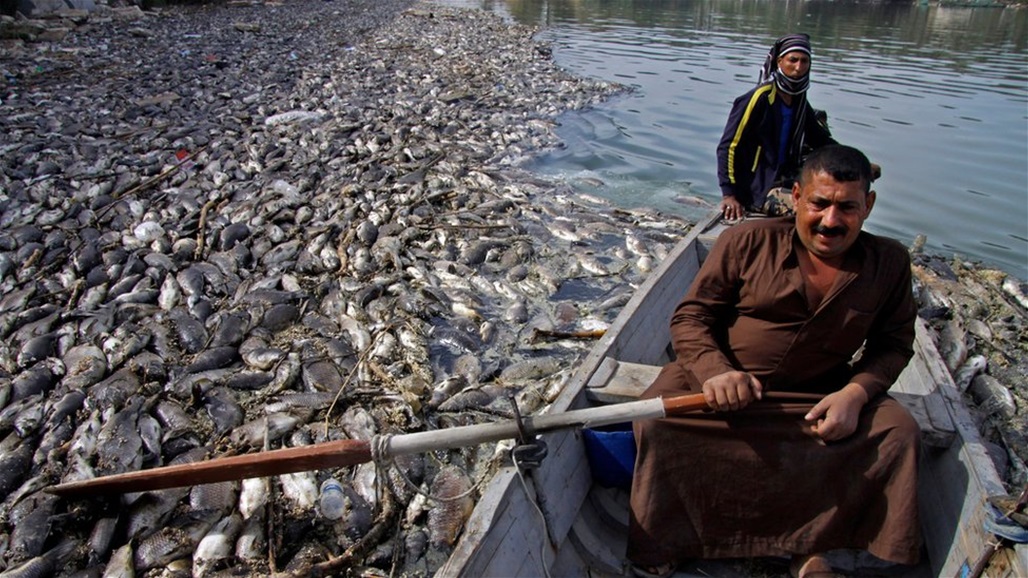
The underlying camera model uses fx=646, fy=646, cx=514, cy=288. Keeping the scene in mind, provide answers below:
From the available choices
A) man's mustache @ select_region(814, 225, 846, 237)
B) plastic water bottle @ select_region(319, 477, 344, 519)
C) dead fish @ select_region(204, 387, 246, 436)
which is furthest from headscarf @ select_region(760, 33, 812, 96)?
dead fish @ select_region(204, 387, 246, 436)

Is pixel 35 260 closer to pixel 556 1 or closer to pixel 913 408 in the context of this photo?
pixel 913 408

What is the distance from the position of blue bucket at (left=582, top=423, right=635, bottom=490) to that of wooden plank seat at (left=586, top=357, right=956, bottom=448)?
0.61 feet

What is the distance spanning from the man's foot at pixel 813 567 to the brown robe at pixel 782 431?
5 centimetres

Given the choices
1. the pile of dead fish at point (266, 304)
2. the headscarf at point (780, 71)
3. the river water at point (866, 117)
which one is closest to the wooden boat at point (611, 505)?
the pile of dead fish at point (266, 304)

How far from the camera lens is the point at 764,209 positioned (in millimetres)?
5891

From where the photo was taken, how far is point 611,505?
3.42 metres

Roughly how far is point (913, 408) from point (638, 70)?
2029 cm

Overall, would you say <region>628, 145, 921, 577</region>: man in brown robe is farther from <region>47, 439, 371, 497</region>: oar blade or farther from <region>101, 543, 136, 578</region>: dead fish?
<region>101, 543, 136, 578</region>: dead fish

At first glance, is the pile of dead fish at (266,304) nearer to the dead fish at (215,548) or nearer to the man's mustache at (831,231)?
the dead fish at (215,548)

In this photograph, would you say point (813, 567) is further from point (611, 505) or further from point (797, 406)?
point (611, 505)

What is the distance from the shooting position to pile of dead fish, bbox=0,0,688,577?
145 inches

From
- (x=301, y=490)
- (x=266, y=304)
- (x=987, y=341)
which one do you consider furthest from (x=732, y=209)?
(x=266, y=304)

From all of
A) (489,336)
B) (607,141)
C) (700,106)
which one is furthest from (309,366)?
(700,106)

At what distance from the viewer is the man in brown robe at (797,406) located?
2707 millimetres
